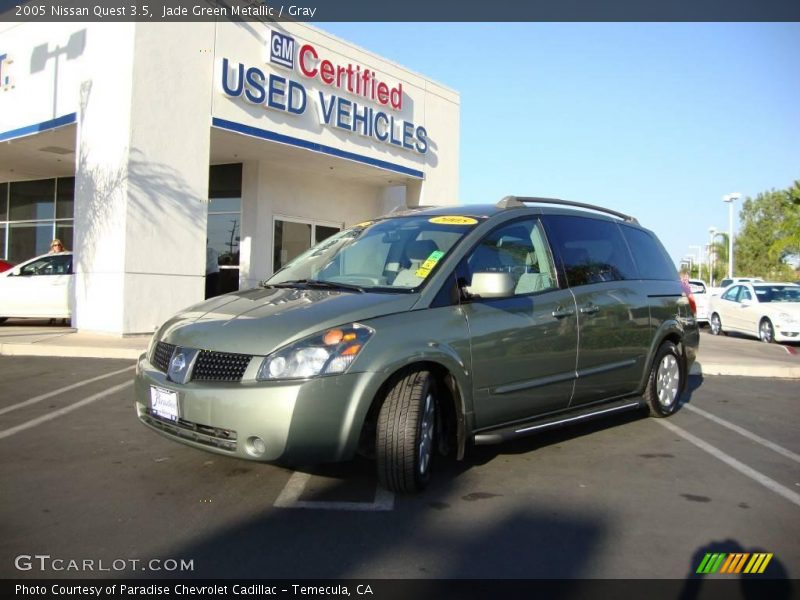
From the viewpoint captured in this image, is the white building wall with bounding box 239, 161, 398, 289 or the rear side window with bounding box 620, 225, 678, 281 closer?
the rear side window with bounding box 620, 225, 678, 281

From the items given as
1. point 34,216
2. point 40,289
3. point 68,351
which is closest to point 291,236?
point 40,289

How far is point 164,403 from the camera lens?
3.83 meters

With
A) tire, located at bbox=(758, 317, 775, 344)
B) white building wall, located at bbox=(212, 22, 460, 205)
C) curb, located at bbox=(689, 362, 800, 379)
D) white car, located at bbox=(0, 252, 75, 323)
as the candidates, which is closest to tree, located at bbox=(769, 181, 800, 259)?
tire, located at bbox=(758, 317, 775, 344)

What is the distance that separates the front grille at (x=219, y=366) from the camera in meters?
3.57

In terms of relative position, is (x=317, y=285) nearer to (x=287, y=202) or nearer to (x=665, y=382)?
(x=665, y=382)

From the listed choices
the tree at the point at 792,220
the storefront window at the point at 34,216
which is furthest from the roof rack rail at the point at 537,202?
the tree at the point at 792,220

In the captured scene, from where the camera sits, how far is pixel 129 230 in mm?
10977

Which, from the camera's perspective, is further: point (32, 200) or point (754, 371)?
point (32, 200)

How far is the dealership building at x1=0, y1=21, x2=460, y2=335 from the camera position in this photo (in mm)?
11211

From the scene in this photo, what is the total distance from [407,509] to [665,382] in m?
3.45

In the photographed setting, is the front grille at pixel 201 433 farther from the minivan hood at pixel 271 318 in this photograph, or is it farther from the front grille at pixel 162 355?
the minivan hood at pixel 271 318

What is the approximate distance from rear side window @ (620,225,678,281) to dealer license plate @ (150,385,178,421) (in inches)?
163

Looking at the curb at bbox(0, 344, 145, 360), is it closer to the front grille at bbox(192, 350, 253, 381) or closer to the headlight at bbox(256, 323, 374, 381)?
the front grille at bbox(192, 350, 253, 381)

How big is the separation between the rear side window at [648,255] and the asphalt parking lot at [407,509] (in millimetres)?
1485
